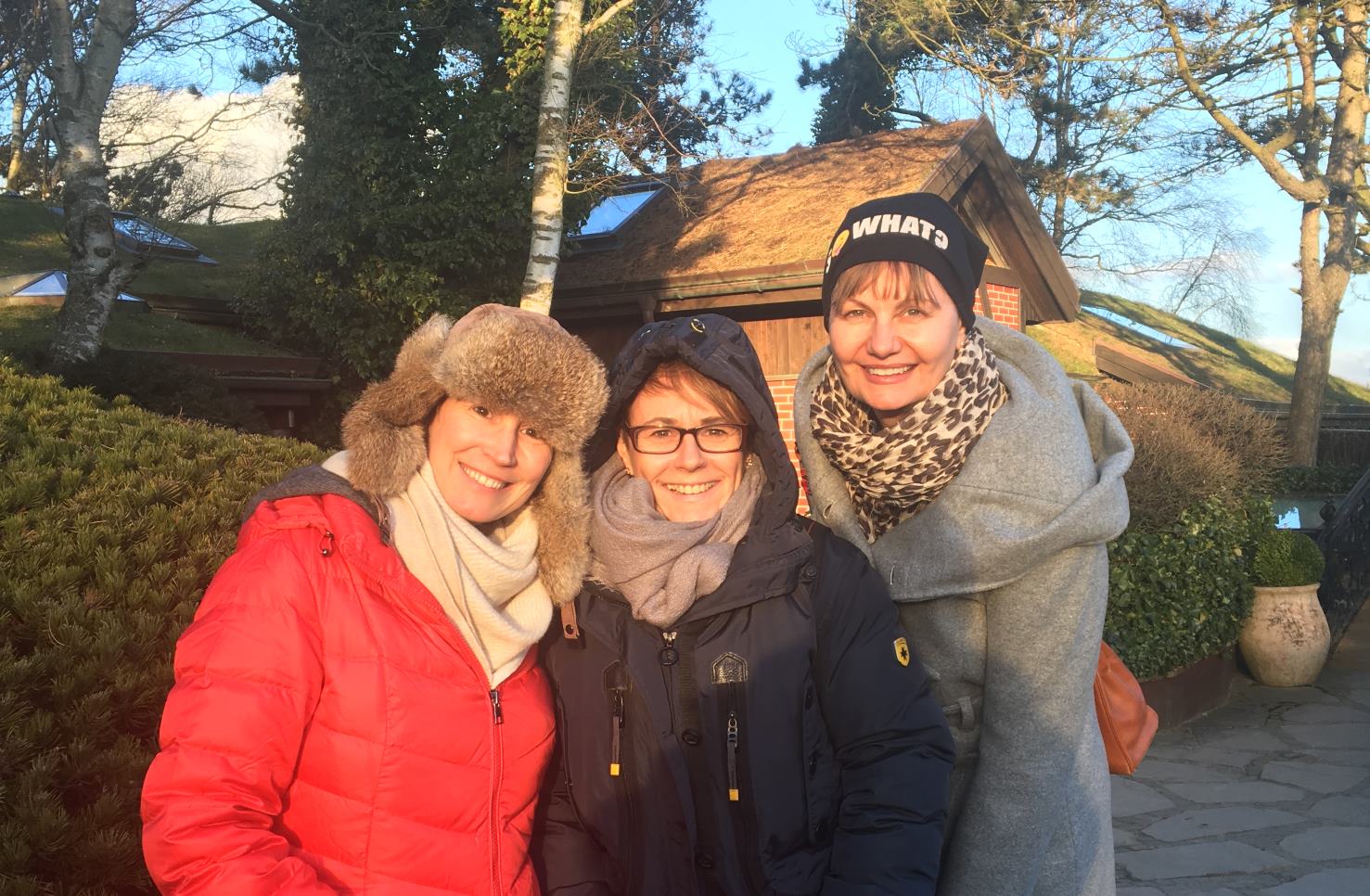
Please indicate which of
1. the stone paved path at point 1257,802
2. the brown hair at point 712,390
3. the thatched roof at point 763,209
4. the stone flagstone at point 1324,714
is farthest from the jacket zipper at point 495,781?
the thatched roof at point 763,209

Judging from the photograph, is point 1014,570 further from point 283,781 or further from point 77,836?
point 77,836

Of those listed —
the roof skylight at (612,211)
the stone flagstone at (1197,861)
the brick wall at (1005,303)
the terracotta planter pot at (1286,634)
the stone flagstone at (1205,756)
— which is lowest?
the stone flagstone at (1197,861)

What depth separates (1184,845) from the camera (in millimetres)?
5211

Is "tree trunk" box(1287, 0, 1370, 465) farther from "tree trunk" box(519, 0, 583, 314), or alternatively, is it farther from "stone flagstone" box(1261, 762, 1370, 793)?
"tree trunk" box(519, 0, 583, 314)

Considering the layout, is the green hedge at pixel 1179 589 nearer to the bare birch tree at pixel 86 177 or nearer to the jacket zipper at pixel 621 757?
the jacket zipper at pixel 621 757

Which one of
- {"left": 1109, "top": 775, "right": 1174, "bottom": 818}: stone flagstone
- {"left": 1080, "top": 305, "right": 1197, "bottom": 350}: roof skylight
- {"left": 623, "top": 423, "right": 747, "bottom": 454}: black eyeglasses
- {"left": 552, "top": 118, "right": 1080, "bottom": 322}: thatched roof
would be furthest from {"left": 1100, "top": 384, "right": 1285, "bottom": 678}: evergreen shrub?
{"left": 1080, "top": 305, "right": 1197, "bottom": 350}: roof skylight

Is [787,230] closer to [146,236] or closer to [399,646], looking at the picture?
[146,236]

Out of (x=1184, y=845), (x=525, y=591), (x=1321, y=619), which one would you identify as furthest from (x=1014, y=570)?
(x=1321, y=619)

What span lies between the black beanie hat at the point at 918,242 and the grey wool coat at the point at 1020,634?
269mm

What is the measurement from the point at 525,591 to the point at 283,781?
592 millimetres

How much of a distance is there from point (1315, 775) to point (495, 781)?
20.3ft

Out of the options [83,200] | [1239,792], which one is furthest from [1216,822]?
[83,200]

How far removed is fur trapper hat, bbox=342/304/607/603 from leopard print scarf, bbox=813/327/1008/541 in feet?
1.84

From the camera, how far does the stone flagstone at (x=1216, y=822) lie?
17.7 feet
